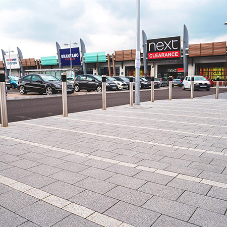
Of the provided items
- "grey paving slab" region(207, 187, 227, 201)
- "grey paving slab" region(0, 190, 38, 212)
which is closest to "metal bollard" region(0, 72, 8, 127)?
"grey paving slab" region(0, 190, 38, 212)

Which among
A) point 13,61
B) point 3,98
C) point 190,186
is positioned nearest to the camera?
point 190,186

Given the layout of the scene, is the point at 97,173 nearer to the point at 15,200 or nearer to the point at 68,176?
the point at 68,176

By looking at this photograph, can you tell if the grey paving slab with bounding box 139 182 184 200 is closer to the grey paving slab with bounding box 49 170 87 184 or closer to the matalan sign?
the grey paving slab with bounding box 49 170 87 184

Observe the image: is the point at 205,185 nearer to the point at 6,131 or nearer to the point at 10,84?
the point at 6,131

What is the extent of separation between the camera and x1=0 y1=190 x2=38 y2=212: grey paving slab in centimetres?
254

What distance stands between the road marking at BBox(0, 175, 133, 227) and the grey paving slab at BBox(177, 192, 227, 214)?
0.75 metres

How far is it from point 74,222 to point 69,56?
57.6m

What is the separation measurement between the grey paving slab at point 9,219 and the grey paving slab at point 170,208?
3.63ft

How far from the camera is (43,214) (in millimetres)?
2389

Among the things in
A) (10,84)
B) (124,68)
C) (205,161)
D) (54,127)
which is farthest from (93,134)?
(124,68)

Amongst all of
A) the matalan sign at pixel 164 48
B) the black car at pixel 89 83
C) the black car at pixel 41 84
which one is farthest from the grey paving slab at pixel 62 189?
the matalan sign at pixel 164 48

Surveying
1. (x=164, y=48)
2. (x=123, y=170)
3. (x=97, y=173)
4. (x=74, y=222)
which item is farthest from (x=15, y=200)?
(x=164, y=48)

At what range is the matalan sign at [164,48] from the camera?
4575cm

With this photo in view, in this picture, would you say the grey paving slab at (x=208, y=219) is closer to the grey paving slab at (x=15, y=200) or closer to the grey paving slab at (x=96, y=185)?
the grey paving slab at (x=96, y=185)
